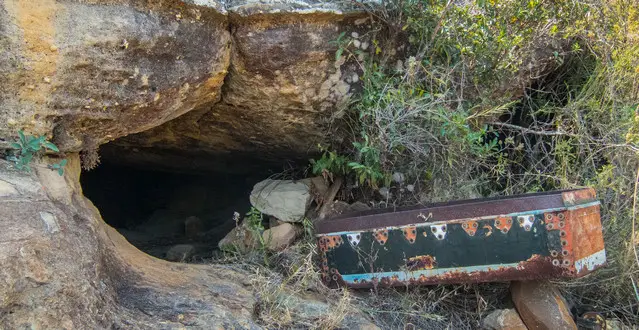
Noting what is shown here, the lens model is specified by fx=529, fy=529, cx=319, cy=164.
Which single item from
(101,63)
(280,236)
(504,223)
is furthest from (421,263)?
(101,63)

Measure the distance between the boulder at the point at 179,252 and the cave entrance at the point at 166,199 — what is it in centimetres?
2

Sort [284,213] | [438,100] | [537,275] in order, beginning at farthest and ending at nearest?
[284,213], [438,100], [537,275]

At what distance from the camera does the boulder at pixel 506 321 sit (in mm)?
2303

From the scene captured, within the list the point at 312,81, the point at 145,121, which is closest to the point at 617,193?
the point at 312,81

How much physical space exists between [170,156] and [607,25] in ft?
9.41

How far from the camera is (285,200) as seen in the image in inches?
122

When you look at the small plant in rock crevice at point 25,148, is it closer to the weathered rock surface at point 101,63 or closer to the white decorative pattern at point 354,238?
the weathered rock surface at point 101,63

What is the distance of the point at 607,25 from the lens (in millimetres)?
3018

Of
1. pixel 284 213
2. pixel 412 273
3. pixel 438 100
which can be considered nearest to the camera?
pixel 412 273

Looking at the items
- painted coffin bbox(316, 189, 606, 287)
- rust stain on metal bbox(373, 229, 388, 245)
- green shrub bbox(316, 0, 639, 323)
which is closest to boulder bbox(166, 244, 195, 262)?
green shrub bbox(316, 0, 639, 323)

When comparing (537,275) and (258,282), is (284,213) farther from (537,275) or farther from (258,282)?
(537,275)

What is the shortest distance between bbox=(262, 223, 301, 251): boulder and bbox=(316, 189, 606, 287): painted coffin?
429 mm

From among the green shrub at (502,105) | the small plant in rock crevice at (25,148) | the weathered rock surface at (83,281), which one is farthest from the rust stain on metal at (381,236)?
the small plant in rock crevice at (25,148)

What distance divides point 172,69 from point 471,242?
145 cm
